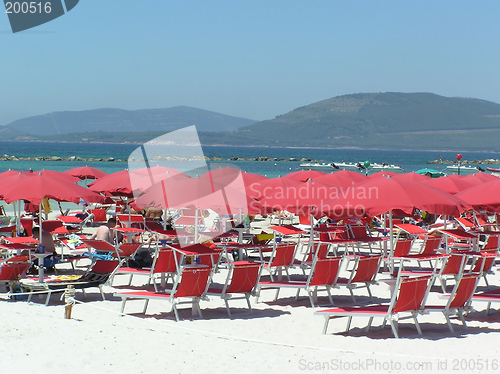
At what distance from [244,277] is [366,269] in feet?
5.56

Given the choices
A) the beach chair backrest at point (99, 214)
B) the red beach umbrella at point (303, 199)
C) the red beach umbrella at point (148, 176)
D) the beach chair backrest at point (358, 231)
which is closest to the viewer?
the red beach umbrella at point (303, 199)

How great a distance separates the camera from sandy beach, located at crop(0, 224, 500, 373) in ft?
18.5

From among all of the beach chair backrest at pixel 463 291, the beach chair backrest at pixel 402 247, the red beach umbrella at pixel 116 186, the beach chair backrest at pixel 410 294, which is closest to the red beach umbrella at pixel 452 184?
the beach chair backrest at pixel 402 247

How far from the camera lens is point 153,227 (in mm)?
13578

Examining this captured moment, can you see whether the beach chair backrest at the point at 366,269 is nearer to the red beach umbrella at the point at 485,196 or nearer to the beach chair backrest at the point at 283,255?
the beach chair backrest at the point at 283,255

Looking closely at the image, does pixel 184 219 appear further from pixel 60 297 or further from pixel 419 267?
pixel 60 297

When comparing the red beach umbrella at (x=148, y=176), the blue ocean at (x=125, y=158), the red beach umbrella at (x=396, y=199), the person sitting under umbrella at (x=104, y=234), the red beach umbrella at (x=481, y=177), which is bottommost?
the blue ocean at (x=125, y=158)

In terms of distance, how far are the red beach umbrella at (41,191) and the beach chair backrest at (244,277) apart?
8.83 feet

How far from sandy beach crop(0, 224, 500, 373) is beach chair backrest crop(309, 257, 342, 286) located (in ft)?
1.34

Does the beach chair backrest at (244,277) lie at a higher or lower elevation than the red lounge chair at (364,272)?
higher

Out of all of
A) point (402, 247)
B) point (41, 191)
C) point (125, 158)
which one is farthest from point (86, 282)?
point (125, 158)

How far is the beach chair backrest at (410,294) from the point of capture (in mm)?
6930

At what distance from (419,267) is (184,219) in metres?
6.24

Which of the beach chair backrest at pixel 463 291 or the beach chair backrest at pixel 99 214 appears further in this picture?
the beach chair backrest at pixel 99 214
